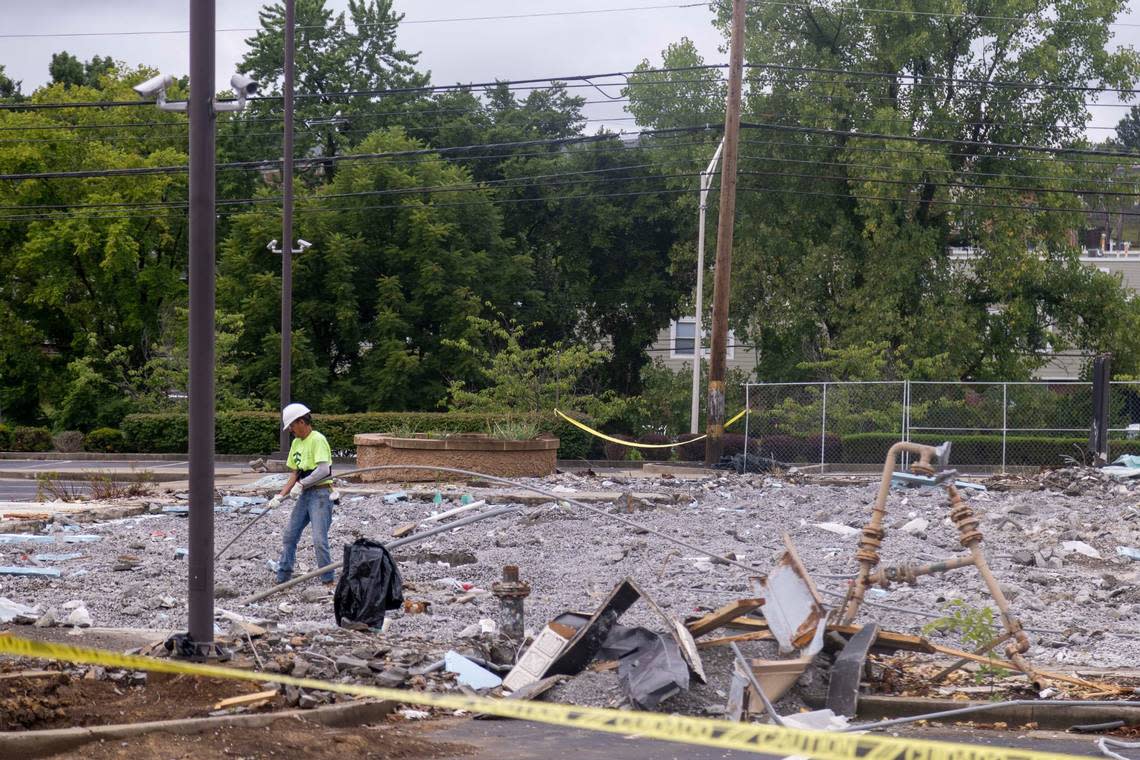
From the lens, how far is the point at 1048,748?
6559 millimetres

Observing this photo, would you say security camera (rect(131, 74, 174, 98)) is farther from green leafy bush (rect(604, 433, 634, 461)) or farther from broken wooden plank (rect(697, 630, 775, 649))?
green leafy bush (rect(604, 433, 634, 461))

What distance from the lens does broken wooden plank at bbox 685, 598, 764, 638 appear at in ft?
25.9

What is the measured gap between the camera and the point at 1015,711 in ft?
23.7

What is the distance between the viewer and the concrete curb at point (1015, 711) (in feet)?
23.3

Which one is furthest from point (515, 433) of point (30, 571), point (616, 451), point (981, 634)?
point (981, 634)

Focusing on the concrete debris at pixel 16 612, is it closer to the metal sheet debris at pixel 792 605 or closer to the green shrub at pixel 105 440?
the metal sheet debris at pixel 792 605

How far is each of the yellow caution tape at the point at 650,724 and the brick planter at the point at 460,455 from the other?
13.4 m

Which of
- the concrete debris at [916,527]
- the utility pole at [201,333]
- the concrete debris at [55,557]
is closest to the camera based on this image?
the utility pole at [201,333]

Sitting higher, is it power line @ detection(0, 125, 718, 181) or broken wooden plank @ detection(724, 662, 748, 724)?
power line @ detection(0, 125, 718, 181)

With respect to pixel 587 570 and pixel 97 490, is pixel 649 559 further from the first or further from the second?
pixel 97 490

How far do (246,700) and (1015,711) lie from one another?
4.34 metres

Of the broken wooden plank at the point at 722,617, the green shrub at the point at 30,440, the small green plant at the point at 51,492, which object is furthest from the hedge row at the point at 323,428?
the broken wooden plank at the point at 722,617

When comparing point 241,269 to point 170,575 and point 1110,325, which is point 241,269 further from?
point 170,575

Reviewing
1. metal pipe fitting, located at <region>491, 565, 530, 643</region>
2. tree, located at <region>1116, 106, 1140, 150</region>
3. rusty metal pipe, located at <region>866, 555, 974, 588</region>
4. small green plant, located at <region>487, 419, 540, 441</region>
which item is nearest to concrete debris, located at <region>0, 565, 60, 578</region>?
metal pipe fitting, located at <region>491, 565, 530, 643</region>
